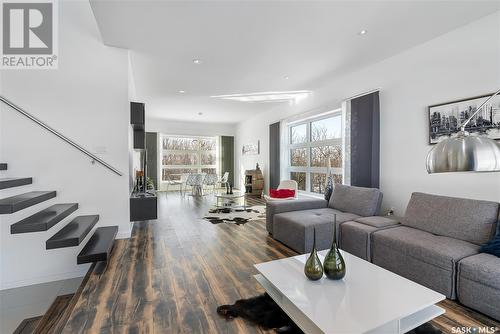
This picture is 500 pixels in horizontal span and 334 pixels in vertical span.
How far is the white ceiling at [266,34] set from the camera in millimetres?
2387

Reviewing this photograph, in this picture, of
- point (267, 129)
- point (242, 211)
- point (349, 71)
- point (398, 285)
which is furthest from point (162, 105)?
point (398, 285)

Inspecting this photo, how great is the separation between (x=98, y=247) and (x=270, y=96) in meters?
4.63

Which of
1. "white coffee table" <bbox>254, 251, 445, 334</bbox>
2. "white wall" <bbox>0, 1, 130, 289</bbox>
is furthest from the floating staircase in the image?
"white coffee table" <bbox>254, 251, 445, 334</bbox>

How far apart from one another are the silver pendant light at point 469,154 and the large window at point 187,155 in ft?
29.3

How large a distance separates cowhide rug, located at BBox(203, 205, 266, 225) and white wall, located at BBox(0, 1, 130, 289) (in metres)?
1.74

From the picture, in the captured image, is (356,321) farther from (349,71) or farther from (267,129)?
(267,129)

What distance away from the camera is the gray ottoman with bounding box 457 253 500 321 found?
1.70 m

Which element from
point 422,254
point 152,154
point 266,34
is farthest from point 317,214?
point 152,154

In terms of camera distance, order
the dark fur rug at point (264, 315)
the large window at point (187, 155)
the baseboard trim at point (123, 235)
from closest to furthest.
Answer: the dark fur rug at point (264, 315)
the baseboard trim at point (123, 235)
the large window at point (187, 155)

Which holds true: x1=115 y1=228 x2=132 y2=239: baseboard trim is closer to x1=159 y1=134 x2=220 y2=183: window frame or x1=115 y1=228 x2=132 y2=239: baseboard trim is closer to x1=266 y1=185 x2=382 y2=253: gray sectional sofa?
x1=266 y1=185 x2=382 y2=253: gray sectional sofa

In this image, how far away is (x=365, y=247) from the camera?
268 centimetres

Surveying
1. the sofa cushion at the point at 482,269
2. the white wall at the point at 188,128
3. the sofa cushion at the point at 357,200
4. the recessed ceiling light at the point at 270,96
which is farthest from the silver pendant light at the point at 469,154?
the white wall at the point at 188,128

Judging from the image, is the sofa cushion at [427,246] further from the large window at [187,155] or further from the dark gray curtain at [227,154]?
the large window at [187,155]

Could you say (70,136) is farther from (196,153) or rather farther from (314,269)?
(196,153)
